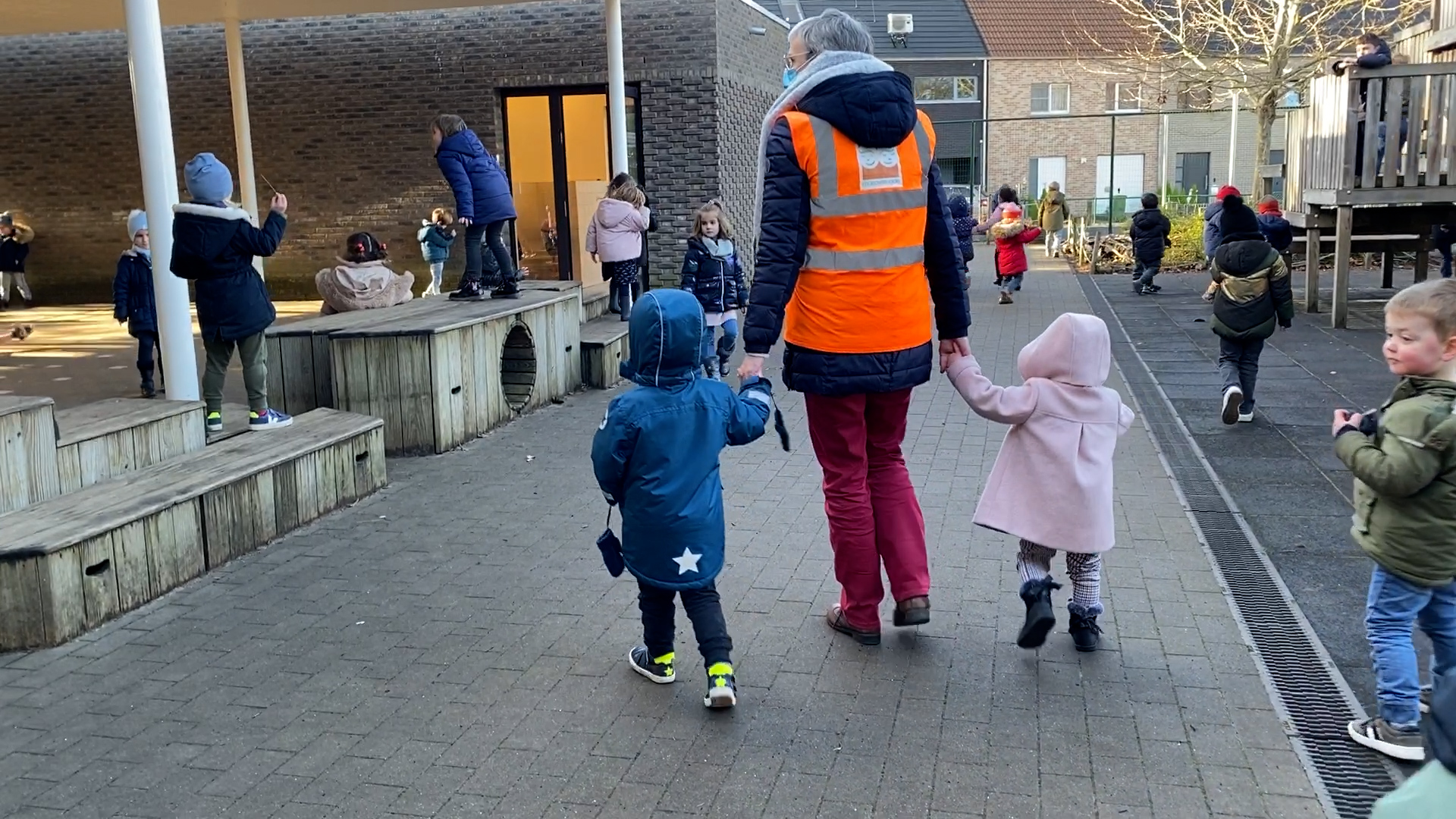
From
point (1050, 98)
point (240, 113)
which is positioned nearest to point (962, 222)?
point (240, 113)

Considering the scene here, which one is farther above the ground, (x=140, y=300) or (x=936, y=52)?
(x=936, y=52)

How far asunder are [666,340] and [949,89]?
42320 millimetres

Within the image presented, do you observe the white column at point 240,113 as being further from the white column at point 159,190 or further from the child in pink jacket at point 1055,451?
the child in pink jacket at point 1055,451

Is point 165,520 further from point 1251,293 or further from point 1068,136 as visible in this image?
point 1068,136

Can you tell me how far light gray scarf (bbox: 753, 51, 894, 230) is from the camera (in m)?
4.20

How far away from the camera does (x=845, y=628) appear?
470cm

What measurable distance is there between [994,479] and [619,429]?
1.41 meters

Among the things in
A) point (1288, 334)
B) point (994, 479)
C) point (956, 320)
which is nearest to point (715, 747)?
point (994, 479)

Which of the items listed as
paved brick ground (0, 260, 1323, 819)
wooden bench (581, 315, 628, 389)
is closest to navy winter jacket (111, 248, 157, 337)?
wooden bench (581, 315, 628, 389)

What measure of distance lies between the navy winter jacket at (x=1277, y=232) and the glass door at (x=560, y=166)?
7599mm

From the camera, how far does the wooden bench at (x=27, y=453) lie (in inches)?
205

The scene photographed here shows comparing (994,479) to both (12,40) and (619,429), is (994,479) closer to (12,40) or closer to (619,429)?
(619,429)

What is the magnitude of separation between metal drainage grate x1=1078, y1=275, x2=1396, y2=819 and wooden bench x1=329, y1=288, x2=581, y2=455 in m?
4.57

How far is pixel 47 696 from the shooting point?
14.4 ft
